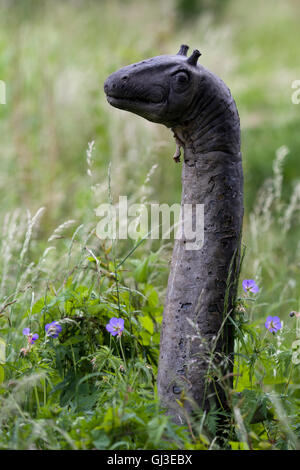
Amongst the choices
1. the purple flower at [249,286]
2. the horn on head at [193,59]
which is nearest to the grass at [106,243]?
the purple flower at [249,286]

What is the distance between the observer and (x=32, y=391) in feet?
5.37

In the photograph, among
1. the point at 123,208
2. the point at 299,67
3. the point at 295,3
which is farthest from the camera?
the point at 295,3

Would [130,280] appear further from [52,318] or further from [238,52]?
[238,52]

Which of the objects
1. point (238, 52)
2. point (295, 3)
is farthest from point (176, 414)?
point (295, 3)

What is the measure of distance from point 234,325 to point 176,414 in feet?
0.96

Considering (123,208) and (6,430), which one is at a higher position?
(123,208)

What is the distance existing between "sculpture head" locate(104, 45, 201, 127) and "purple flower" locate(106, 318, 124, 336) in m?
0.59

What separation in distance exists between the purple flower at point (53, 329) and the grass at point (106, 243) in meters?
0.03

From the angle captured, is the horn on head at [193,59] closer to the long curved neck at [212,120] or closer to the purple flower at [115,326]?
the long curved neck at [212,120]

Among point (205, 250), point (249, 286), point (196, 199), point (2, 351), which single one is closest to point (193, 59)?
point (196, 199)

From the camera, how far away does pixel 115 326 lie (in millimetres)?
1604

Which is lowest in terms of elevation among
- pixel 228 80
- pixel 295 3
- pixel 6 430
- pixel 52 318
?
pixel 6 430

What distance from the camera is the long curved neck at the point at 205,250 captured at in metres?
1.50

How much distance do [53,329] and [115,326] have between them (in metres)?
0.18
